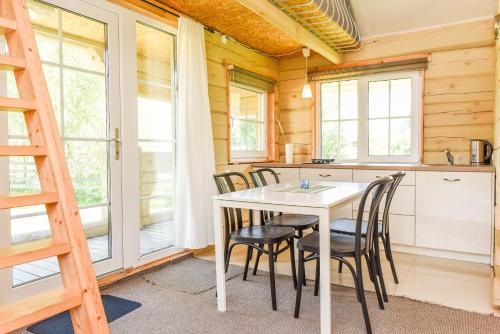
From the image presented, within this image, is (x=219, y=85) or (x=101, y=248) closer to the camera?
(x=101, y=248)

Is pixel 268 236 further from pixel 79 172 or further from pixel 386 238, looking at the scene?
pixel 79 172

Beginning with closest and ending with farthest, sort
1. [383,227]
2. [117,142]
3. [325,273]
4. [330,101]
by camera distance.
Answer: [325,273] < [383,227] < [117,142] < [330,101]

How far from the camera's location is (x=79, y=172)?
254 centimetres

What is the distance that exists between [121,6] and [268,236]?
6.64 feet

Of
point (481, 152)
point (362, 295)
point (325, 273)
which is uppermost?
point (481, 152)

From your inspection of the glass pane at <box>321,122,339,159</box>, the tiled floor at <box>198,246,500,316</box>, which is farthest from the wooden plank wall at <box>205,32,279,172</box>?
the glass pane at <box>321,122,339,159</box>

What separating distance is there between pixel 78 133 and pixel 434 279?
2848 mm

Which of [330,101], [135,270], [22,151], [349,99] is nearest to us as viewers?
[22,151]

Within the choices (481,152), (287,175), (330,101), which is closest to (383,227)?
(481,152)

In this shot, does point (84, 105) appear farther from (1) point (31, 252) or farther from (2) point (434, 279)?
(2) point (434, 279)

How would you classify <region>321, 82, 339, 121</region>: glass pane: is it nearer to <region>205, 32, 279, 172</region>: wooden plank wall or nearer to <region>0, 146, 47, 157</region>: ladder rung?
<region>205, 32, 279, 172</region>: wooden plank wall

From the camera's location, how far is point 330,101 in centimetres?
443

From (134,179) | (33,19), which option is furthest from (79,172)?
(33,19)

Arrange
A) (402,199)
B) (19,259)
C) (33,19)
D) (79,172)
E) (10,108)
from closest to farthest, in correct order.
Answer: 1. (19,259)
2. (10,108)
3. (33,19)
4. (79,172)
5. (402,199)
